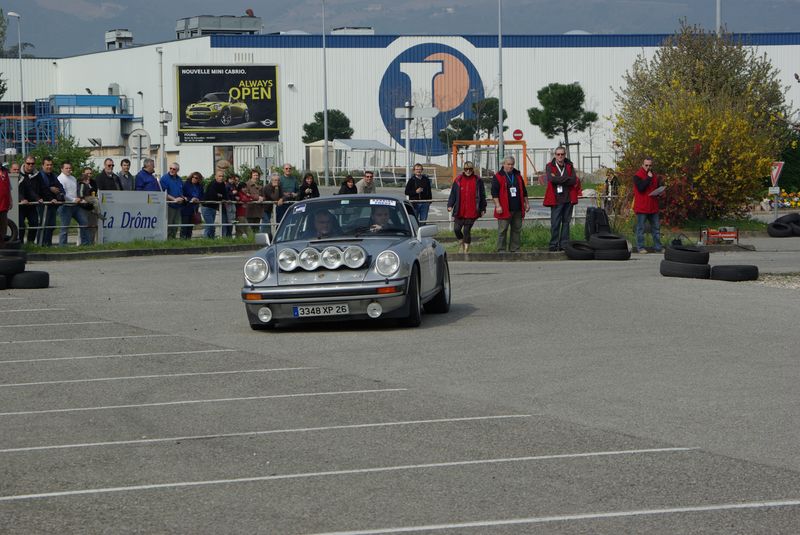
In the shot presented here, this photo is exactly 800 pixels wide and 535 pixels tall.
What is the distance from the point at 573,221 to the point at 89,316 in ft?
56.0

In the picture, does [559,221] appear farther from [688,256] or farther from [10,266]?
[10,266]

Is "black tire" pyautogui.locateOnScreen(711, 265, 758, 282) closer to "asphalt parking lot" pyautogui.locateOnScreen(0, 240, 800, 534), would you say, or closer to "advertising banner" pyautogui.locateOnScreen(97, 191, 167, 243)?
"asphalt parking lot" pyautogui.locateOnScreen(0, 240, 800, 534)

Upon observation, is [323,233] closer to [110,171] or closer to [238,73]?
[110,171]

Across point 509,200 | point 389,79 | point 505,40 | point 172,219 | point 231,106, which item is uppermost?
point 505,40

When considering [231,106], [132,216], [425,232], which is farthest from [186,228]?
[231,106]

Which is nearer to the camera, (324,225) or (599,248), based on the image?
(324,225)

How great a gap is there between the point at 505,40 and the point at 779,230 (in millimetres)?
64442

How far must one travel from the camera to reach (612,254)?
75.5 ft

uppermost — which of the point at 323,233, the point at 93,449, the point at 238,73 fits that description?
the point at 238,73

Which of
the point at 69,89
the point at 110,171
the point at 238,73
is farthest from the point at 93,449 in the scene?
the point at 69,89

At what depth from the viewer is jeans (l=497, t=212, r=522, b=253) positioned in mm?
23500

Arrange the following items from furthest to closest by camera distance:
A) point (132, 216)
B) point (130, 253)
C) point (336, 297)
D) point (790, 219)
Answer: point (790, 219), point (132, 216), point (130, 253), point (336, 297)

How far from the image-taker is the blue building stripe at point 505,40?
90000 mm

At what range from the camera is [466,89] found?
3615 inches
